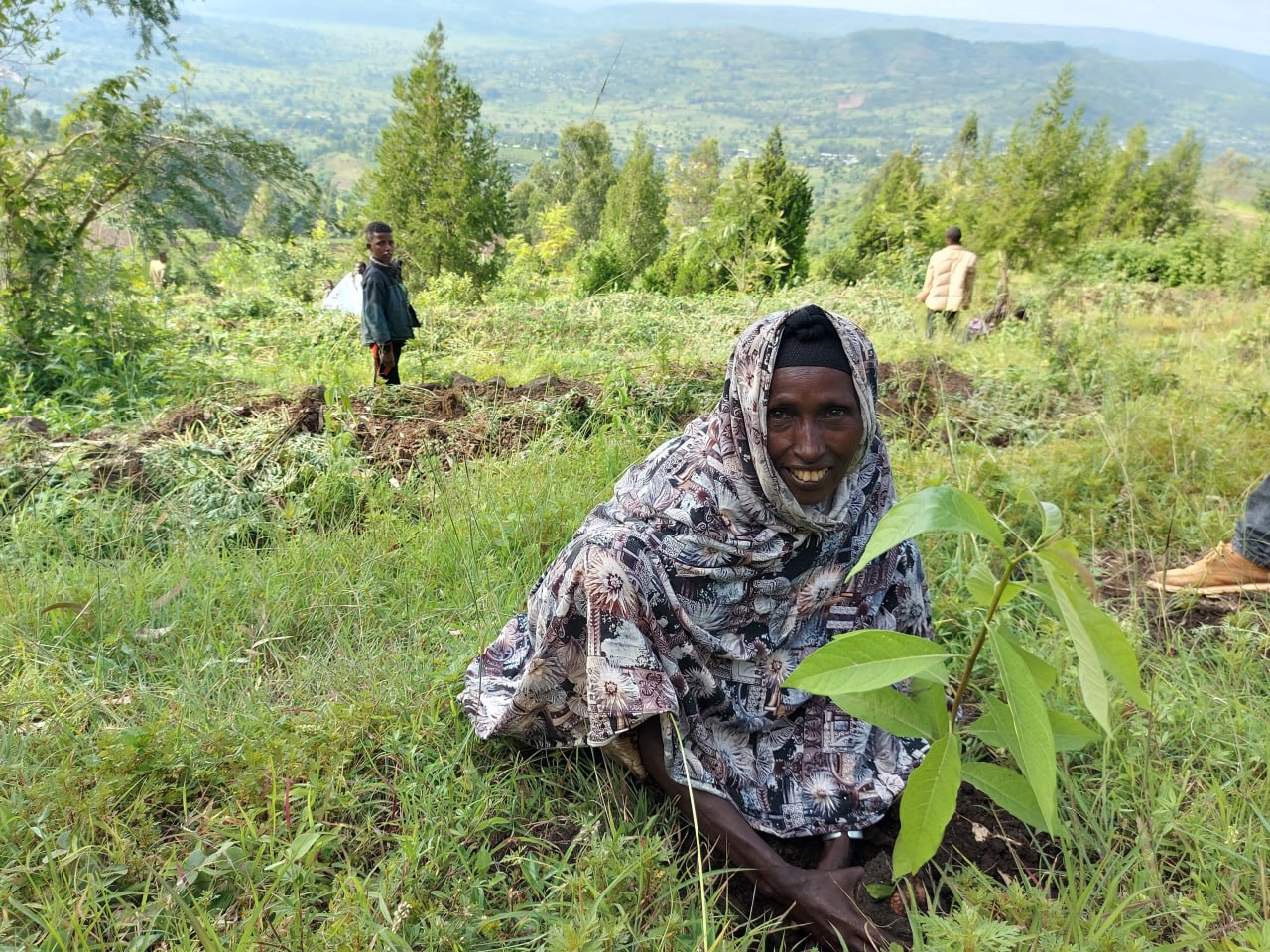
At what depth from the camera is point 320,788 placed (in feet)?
5.21

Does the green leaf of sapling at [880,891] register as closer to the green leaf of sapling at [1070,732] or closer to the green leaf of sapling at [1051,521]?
the green leaf of sapling at [1070,732]

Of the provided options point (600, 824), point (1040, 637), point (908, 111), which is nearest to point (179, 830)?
point (600, 824)

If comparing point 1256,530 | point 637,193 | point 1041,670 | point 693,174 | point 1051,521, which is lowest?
point 1256,530

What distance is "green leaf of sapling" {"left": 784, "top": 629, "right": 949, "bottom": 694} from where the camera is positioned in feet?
3.28

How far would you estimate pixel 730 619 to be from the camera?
1.74m

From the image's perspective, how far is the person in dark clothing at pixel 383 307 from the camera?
5.23 meters

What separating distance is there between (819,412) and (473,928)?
1182mm

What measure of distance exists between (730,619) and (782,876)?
0.53 meters

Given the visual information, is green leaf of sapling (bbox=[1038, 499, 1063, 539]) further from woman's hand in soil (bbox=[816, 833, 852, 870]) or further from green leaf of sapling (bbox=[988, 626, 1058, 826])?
woman's hand in soil (bbox=[816, 833, 852, 870])

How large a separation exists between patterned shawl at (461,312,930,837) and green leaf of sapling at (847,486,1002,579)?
27.7 inches

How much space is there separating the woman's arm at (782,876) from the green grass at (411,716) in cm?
10

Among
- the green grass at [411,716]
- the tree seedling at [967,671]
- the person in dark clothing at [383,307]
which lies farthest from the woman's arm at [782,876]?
the person in dark clothing at [383,307]

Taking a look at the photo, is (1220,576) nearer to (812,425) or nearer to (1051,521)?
(812,425)

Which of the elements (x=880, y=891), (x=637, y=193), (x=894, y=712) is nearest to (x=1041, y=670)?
(x=894, y=712)
